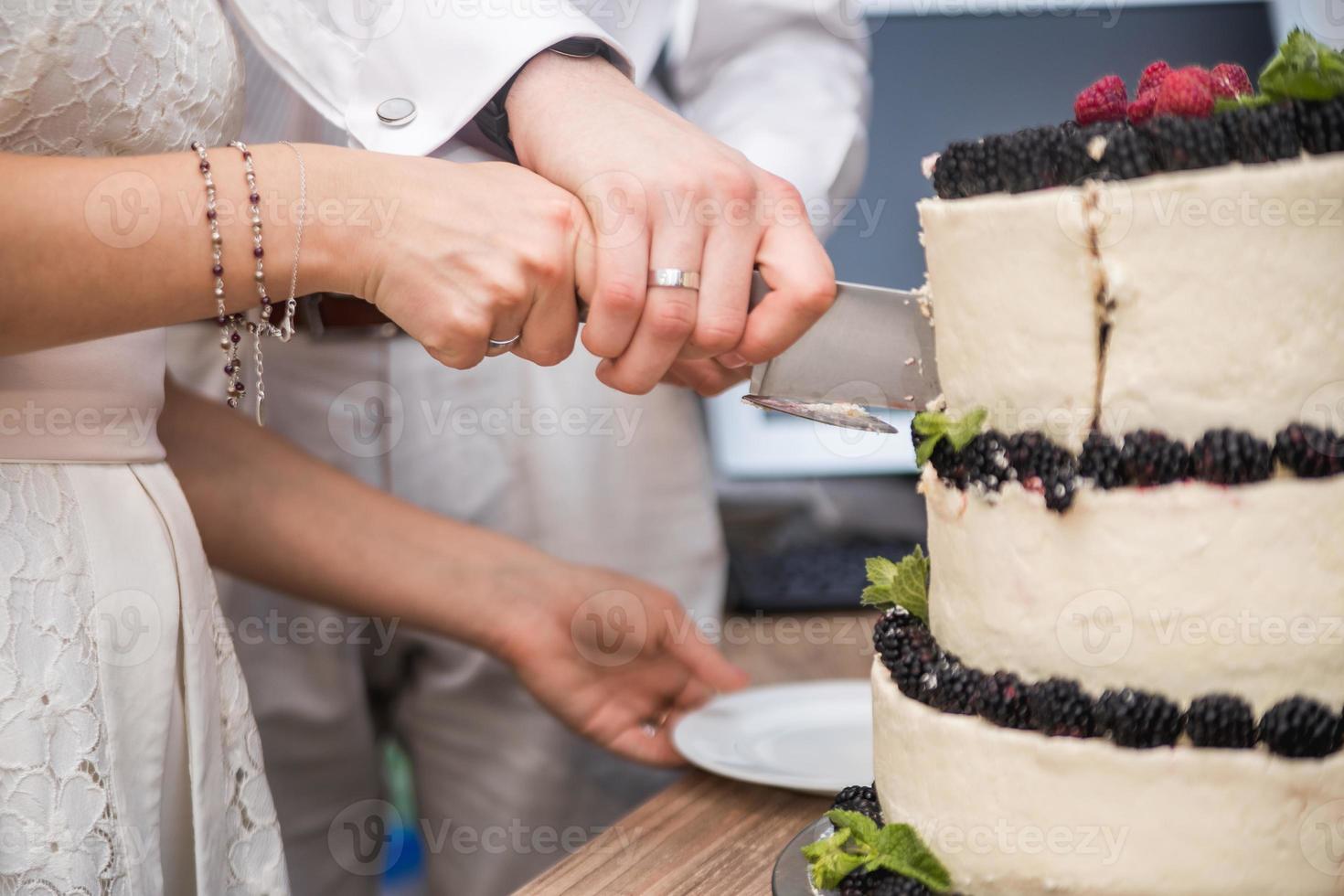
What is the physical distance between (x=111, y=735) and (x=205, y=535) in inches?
12.7

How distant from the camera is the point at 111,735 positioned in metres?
0.76

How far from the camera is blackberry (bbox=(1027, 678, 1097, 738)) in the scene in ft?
1.85

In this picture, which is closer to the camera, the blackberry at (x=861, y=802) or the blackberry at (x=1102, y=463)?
the blackberry at (x=1102, y=463)

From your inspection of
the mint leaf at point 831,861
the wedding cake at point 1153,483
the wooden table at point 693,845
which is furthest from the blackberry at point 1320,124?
the wooden table at point 693,845

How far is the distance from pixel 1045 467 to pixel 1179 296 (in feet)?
0.32

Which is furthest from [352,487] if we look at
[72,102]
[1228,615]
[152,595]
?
[1228,615]

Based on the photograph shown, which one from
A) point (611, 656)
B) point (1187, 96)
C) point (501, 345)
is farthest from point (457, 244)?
point (611, 656)

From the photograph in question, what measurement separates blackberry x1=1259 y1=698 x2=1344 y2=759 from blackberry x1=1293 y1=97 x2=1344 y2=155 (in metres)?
0.26

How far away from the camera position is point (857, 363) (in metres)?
0.73

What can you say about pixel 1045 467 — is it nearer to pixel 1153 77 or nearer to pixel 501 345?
pixel 1153 77

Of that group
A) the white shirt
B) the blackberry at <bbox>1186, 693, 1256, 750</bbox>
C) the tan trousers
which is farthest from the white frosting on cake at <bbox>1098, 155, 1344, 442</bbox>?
the tan trousers

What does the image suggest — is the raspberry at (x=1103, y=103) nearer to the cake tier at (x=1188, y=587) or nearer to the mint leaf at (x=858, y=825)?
the cake tier at (x=1188, y=587)

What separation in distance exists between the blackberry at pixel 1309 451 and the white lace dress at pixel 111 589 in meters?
0.65

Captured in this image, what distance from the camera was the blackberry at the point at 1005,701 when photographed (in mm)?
585
